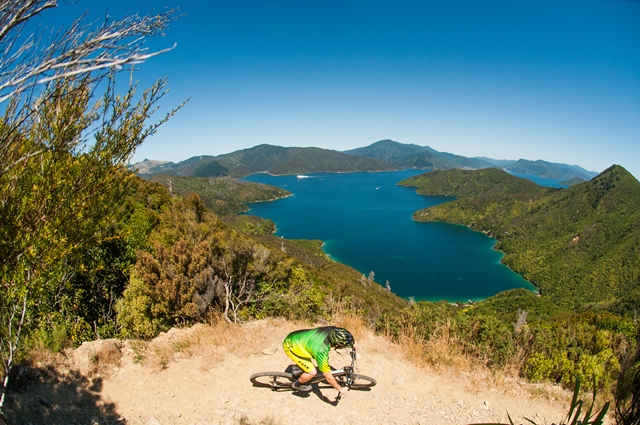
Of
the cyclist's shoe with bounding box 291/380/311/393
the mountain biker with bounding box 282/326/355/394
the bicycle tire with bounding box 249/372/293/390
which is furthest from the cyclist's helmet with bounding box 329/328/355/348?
the bicycle tire with bounding box 249/372/293/390

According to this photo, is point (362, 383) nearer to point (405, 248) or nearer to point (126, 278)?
point (126, 278)

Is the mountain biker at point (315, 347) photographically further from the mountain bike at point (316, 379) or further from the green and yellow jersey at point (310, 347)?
the mountain bike at point (316, 379)

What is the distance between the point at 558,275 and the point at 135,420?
376 ft

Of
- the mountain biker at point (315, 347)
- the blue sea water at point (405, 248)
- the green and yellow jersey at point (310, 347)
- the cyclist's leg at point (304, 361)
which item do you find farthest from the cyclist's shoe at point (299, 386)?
the blue sea water at point (405, 248)

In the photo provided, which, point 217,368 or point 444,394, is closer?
point 444,394

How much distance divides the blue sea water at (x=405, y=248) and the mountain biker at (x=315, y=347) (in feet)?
242

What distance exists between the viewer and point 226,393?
5480 mm

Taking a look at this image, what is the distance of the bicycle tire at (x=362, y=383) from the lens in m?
5.67

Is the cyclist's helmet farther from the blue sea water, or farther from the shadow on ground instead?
the blue sea water

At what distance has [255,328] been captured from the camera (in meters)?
7.84

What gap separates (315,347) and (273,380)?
54.4 inches

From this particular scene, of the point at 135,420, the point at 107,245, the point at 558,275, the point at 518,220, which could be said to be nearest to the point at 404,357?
the point at 135,420

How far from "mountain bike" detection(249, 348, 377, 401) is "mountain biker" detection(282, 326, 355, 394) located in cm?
23

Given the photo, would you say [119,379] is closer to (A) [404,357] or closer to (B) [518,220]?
(A) [404,357]
